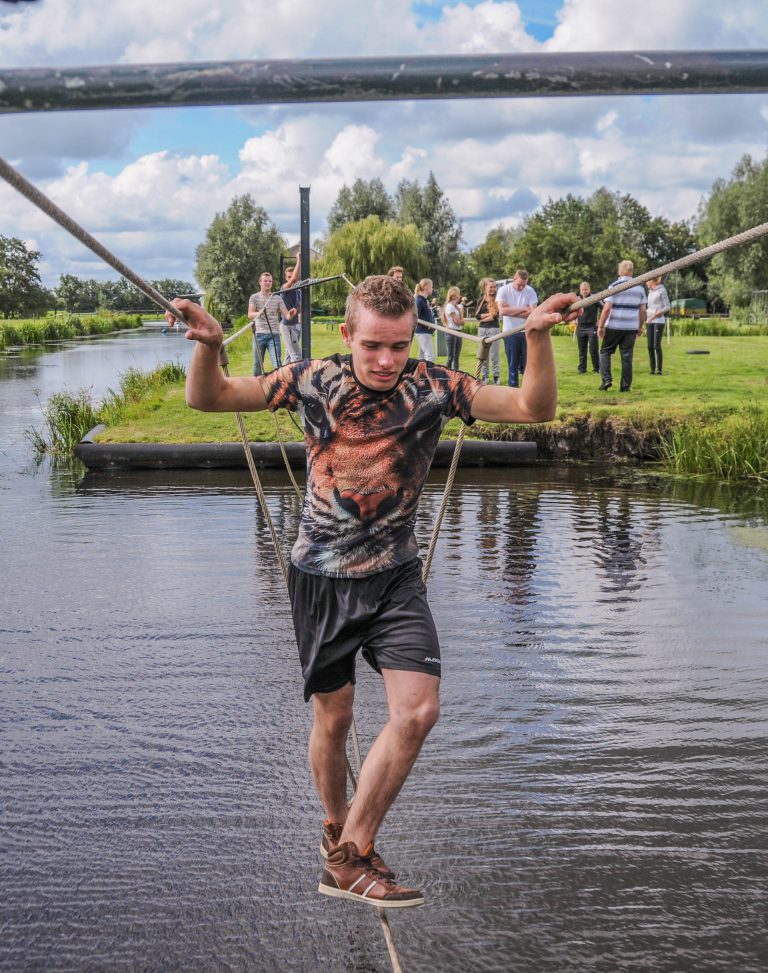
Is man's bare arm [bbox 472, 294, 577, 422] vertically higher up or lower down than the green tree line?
lower down

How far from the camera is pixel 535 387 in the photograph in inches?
134

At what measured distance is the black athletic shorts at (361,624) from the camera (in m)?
3.41

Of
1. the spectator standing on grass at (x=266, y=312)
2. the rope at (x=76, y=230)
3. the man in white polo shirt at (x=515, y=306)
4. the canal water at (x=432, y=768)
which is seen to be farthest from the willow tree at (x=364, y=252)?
the rope at (x=76, y=230)

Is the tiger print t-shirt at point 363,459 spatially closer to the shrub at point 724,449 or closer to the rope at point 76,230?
the rope at point 76,230

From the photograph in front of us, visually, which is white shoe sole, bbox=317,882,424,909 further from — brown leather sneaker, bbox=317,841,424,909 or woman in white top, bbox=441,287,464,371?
woman in white top, bbox=441,287,464,371

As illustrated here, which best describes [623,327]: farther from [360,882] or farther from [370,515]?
[360,882]

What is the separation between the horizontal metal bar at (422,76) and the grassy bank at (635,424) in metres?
12.5

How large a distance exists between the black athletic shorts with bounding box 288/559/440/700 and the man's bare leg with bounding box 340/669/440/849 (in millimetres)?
54

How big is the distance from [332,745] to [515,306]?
45.1ft

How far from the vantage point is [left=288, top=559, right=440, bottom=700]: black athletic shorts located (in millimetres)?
3410

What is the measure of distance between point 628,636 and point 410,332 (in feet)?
15.3

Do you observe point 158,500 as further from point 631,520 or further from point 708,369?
point 708,369

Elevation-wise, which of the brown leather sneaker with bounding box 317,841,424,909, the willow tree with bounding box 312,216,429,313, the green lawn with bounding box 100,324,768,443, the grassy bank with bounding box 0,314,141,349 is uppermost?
the willow tree with bounding box 312,216,429,313

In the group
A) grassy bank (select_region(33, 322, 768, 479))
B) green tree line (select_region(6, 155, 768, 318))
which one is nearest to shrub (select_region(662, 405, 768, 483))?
grassy bank (select_region(33, 322, 768, 479))
